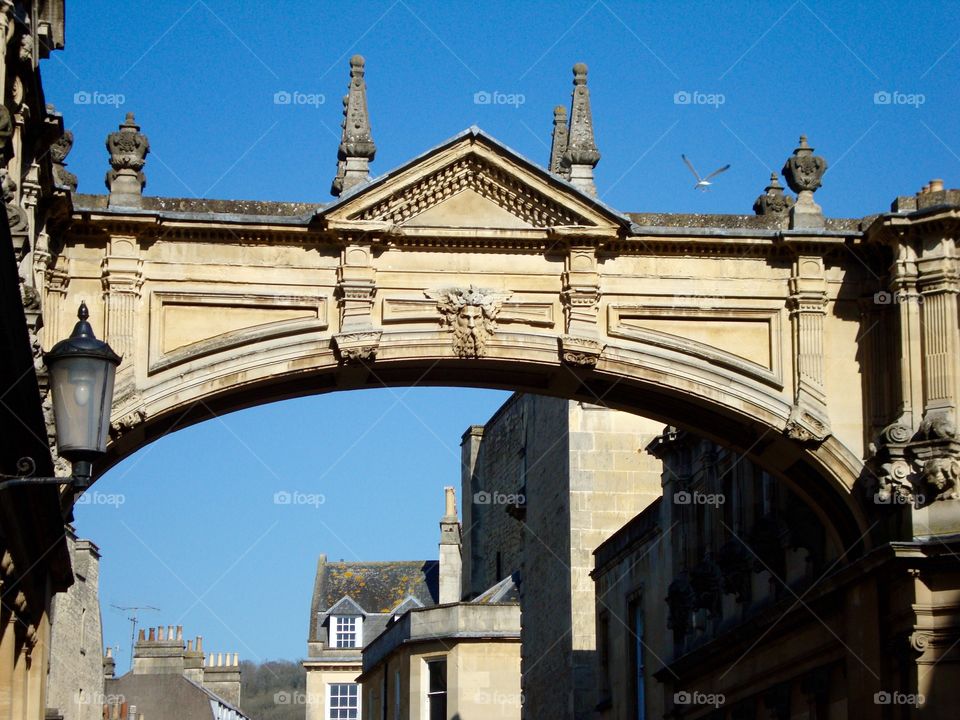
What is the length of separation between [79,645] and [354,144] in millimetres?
18910

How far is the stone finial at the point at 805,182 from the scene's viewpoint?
20344 millimetres

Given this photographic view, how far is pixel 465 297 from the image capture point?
20109 millimetres

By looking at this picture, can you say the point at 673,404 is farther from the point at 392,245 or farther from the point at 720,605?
the point at 720,605

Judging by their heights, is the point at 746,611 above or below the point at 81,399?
above

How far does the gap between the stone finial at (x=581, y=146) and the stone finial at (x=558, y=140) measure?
0.56 meters

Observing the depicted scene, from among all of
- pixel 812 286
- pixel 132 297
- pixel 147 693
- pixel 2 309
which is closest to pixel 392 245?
pixel 132 297

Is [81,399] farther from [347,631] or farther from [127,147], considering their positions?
[347,631]

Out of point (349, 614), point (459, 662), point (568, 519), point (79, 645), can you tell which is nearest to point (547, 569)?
point (568, 519)

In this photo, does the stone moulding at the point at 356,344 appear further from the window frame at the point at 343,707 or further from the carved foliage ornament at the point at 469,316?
the window frame at the point at 343,707

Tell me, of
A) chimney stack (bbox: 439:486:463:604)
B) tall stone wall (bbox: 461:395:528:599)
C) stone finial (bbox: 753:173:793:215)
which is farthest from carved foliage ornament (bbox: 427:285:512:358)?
chimney stack (bbox: 439:486:463:604)

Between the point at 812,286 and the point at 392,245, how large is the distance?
4.48m

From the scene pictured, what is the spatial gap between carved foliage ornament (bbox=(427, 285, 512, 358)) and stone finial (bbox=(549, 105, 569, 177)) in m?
1.81

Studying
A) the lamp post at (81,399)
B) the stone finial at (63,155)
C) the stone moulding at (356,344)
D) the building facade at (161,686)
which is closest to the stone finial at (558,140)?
the stone moulding at (356,344)

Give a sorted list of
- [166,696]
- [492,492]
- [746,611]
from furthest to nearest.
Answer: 1. [166,696]
2. [492,492]
3. [746,611]
